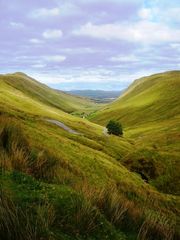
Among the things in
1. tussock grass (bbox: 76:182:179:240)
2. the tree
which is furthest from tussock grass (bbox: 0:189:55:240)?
the tree

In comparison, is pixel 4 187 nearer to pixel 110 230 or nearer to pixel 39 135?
pixel 110 230

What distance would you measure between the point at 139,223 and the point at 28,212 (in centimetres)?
413

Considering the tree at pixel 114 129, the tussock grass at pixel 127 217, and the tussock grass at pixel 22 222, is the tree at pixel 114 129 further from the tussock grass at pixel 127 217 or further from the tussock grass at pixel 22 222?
the tussock grass at pixel 22 222

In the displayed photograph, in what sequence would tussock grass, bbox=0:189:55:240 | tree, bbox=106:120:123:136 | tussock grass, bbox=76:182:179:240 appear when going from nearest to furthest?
1. tussock grass, bbox=0:189:55:240
2. tussock grass, bbox=76:182:179:240
3. tree, bbox=106:120:123:136

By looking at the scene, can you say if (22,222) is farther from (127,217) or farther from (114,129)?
(114,129)

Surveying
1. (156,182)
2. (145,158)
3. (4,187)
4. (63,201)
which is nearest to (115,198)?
(63,201)

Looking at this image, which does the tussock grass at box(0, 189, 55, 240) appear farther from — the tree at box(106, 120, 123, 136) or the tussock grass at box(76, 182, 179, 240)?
the tree at box(106, 120, 123, 136)

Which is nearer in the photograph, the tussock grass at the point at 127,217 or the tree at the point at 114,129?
the tussock grass at the point at 127,217

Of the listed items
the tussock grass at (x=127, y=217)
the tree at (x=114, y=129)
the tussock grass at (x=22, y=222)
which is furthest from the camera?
the tree at (x=114, y=129)

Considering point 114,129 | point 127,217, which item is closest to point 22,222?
point 127,217

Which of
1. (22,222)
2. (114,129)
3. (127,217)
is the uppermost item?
(22,222)

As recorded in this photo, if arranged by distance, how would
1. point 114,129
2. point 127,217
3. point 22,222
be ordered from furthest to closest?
point 114,129 → point 127,217 → point 22,222

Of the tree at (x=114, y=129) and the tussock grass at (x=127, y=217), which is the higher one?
the tussock grass at (x=127, y=217)

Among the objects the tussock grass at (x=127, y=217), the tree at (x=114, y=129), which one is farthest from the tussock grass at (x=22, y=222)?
the tree at (x=114, y=129)
